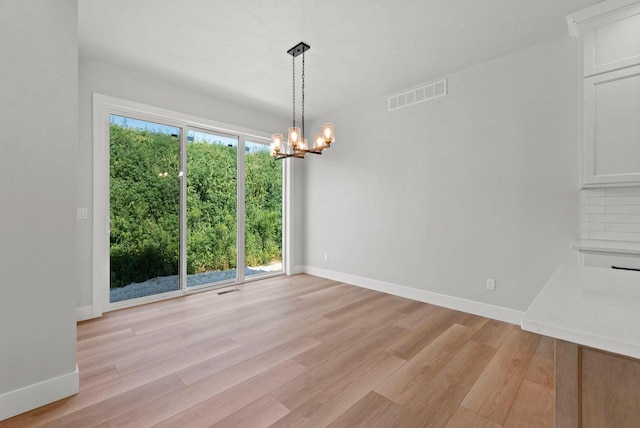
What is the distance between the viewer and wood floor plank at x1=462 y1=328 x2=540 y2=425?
5.69 feet

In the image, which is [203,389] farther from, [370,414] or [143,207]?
[143,207]

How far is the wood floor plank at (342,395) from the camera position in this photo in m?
1.63

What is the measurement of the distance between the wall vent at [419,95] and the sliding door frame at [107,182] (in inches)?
88.0

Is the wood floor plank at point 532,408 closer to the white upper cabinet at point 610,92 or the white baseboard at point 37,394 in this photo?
the white upper cabinet at point 610,92

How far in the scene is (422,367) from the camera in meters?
2.18

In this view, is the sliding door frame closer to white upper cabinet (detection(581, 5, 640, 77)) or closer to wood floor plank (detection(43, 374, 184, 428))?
wood floor plank (detection(43, 374, 184, 428))

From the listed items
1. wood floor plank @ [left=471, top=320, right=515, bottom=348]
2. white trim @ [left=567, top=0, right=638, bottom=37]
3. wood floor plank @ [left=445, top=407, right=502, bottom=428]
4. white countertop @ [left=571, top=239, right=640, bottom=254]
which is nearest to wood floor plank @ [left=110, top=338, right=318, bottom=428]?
wood floor plank @ [left=445, top=407, right=502, bottom=428]

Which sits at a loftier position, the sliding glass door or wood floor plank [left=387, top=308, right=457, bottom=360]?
the sliding glass door

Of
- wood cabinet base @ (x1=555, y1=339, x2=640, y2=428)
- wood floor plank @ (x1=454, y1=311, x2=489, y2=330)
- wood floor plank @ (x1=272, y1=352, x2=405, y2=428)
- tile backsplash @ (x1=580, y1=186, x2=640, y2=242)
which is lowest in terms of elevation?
wood floor plank @ (x1=272, y1=352, x2=405, y2=428)

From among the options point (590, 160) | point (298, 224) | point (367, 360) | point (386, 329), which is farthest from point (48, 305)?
point (590, 160)

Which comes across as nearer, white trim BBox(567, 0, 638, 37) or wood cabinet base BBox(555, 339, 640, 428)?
wood cabinet base BBox(555, 339, 640, 428)

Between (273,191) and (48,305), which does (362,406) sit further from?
(273,191)

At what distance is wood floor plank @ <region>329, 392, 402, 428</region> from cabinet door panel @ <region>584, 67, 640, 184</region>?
2426 millimetres

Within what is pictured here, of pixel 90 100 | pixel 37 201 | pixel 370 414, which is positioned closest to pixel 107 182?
pixel 90 100
